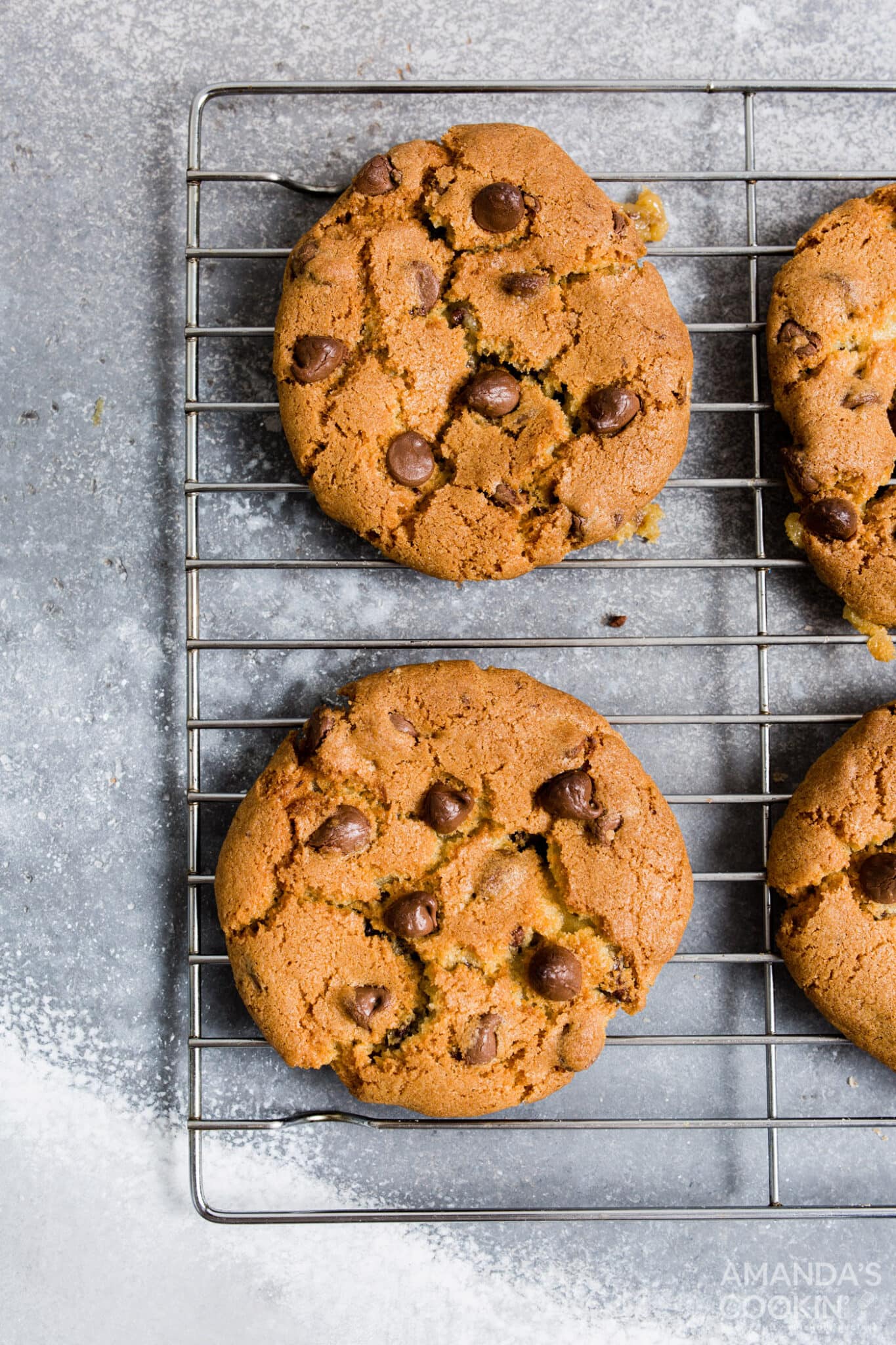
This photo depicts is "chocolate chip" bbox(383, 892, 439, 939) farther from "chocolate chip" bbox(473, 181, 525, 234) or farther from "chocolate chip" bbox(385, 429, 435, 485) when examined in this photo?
"chocolate chip" bbox(473, 181, 525, 234)

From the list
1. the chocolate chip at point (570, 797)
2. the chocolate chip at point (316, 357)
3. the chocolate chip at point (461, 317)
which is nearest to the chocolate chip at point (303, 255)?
the chocolate chip at point (316, 357)

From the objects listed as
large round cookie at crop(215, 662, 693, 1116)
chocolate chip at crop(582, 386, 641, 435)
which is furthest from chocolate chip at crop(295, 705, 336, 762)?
chocolate chip at crop(582, 386, 641, 435)

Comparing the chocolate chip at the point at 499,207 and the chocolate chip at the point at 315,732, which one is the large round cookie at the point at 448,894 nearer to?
the chocolate chip at the point at 315,732

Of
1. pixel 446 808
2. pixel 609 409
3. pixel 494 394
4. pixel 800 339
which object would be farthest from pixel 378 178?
pixel 446 808

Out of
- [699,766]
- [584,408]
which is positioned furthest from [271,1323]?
[584,408]

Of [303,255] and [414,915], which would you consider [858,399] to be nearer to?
[303,255]

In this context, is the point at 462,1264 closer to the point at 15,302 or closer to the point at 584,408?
the point at 584,408

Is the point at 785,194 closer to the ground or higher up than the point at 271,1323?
higher up
